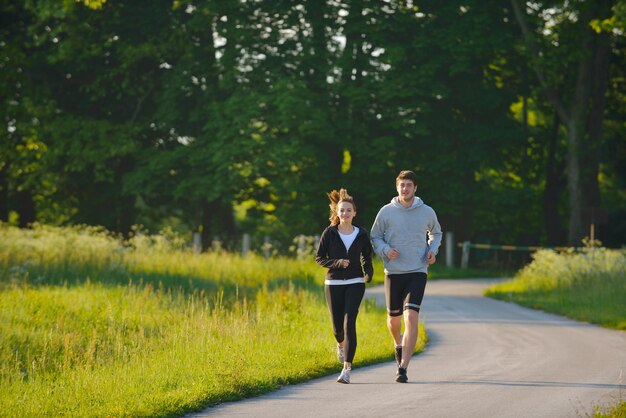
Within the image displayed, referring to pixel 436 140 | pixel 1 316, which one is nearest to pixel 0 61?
pixel 436 140

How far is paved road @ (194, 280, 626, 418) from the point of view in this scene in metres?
9.67

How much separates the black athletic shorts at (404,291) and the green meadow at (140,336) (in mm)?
1189

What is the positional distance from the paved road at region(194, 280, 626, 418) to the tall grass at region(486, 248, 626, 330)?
2.98 meters

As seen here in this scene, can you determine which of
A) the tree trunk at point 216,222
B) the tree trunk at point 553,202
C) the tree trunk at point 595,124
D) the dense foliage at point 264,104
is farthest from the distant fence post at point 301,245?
the tree trunk at point 553,202

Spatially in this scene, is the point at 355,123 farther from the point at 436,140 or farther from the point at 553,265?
the point at 553,265

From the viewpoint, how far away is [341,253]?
1141 centimetres

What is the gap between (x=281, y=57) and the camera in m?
41.1

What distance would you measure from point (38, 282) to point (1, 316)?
5.18 metres

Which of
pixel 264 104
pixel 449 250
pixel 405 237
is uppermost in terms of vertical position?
pixel 264 104

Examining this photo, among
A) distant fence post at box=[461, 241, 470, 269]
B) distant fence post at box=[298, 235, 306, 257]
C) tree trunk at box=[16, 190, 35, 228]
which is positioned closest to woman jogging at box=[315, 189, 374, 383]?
distant fence post at box=[298, 235, 306, 257]

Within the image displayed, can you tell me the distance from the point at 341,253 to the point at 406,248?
0.68 metres

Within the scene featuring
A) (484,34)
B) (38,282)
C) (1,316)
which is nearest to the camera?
(1,316)

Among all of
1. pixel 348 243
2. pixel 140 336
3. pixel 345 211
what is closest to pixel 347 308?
pixel 348 243

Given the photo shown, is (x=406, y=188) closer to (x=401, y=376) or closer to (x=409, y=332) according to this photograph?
(x=409, y=332)
